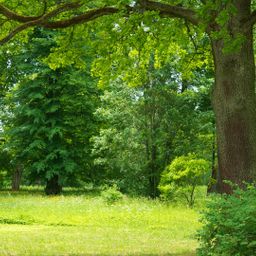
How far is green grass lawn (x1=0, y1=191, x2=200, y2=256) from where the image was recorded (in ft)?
35.5

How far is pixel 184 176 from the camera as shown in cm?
2192

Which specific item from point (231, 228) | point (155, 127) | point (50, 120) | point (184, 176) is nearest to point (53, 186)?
point (50, 120)

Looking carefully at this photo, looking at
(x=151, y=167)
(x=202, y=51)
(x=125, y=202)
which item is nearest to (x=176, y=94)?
(x=151, y=167)

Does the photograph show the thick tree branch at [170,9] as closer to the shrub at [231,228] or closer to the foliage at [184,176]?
the shrub at [231,228]

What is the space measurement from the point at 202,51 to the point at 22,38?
516 centimetres

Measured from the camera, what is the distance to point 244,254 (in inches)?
226

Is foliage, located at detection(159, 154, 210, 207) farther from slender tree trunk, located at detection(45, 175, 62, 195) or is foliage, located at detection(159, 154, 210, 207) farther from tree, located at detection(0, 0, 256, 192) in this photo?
tree, located at detection(0, 0, 256, 192)

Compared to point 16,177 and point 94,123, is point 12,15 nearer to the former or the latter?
point 94,123

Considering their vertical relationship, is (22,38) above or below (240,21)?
above

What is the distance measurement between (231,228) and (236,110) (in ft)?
12.2

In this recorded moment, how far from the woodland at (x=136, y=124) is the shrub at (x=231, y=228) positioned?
0.02m

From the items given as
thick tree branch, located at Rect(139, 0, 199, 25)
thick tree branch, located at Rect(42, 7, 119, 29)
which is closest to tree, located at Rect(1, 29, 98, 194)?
thick tree branch, located at Rect(42, 7, 119, 29)

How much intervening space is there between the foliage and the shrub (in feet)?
47.2

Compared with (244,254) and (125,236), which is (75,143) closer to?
(125,236)
